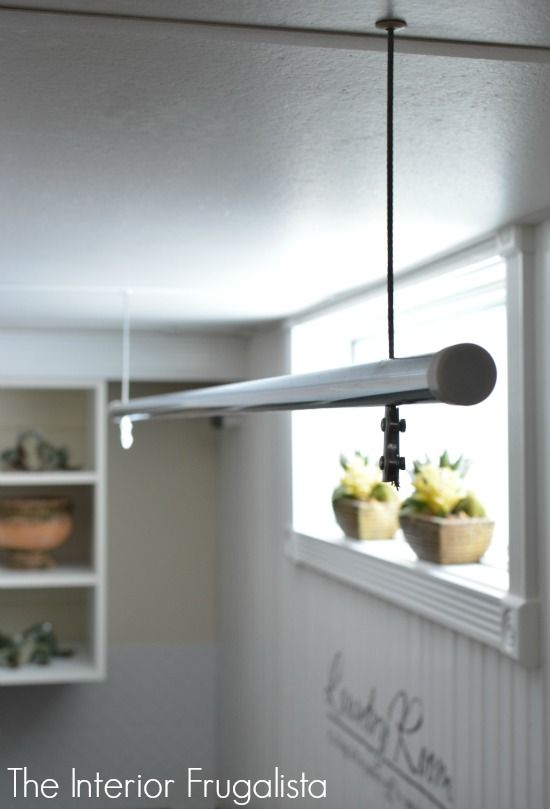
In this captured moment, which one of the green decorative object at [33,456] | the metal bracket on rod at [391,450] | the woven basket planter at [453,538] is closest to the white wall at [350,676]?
the woven basket planter at [453,538]

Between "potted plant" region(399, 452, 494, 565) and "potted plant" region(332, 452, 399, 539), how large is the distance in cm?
31

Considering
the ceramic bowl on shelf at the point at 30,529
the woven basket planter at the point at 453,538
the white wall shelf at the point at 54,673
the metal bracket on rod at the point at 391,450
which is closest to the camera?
the metal bracket on rod at the point at 391,450

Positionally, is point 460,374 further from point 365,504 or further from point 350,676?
point 350,676

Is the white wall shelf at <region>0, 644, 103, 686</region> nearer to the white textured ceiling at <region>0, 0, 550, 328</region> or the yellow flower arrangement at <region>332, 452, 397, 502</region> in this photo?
the yellow flower arrangement at <region>332, 452, 397, 502</region>

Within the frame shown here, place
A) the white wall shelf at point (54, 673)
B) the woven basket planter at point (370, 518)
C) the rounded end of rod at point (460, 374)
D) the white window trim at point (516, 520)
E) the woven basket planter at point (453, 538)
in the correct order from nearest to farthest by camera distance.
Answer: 1. the rounded end of rod at point (460, 374)
2. the white window trim at point (516, 520)
3. the woven basket planter at point (453, 538)
4. the woven basket planter at point (370, 518)
5. the white wall shelf at point (54, 673)

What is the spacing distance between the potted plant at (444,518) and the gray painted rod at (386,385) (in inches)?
A: 36.7

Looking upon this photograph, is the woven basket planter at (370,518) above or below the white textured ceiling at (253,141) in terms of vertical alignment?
below

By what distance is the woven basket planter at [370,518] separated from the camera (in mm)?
2518

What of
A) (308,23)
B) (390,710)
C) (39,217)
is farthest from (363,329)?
(308,23)

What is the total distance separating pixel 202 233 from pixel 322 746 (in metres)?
1.49

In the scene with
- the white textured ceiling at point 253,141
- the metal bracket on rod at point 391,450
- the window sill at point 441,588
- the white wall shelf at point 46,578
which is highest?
the white textured ceiling at point 253,141

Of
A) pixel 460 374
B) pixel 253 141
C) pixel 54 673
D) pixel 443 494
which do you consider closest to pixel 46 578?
pixel 54 673

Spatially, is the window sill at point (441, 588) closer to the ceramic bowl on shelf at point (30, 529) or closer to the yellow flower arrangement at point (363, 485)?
the yellow flower arrangement at point (363, 485)

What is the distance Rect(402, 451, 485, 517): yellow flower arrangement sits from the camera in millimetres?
2121
